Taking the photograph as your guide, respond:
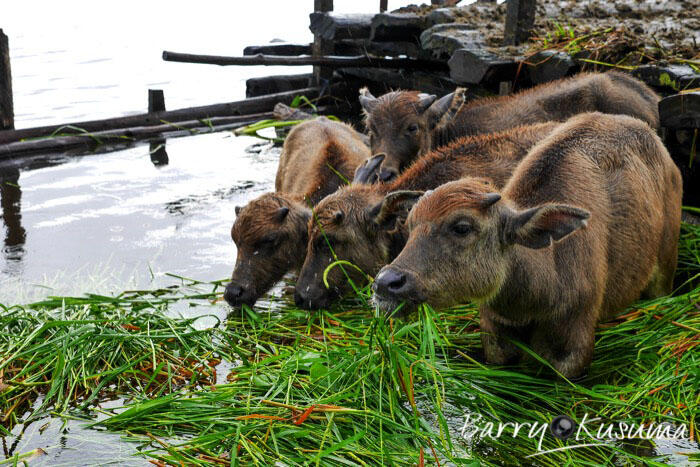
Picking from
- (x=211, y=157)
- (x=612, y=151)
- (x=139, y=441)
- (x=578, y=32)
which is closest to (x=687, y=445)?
(x=612, y=151)

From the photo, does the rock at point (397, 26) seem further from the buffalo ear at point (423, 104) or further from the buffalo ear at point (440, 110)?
the buffalo ear at point (423, 104)

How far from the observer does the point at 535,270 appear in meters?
4.69

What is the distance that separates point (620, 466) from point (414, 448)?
112 cm

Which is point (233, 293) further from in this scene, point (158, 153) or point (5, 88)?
point (5, 88)

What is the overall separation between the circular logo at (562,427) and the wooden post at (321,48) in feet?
37.1

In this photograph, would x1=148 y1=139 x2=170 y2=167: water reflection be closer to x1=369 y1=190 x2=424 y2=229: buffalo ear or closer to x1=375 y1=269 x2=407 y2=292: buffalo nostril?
x1=369 y1=190 x2=424 y2=229: buffalo ear

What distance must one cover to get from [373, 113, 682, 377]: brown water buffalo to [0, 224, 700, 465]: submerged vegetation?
239 mm

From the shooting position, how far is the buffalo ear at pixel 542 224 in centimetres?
436

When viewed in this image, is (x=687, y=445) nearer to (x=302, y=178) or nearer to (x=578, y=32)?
(x=302, y=178)

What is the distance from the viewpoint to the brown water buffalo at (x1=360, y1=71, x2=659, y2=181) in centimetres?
783

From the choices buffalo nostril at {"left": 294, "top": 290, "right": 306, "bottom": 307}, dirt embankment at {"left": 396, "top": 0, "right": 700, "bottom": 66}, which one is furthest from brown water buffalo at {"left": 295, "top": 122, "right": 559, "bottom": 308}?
dirt embankment at {"left": 396, "top": 0, "right": 700, "bottom": 66}

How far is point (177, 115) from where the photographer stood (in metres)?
14.1

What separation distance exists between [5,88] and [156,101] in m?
2.65

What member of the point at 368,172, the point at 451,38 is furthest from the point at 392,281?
the point at 451,38
